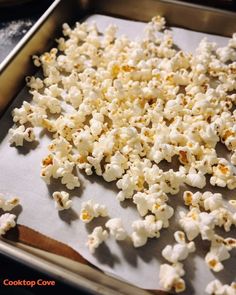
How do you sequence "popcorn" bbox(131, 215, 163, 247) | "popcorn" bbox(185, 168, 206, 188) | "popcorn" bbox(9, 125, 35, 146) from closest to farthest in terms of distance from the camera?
"popcorn" bbox(131, 215, 163, 247), "popcorn" bbox(185, 168, 206, 188), "popcorn" bbox(9, 125, 35, 146)

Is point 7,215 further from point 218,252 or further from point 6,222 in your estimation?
point 218,252

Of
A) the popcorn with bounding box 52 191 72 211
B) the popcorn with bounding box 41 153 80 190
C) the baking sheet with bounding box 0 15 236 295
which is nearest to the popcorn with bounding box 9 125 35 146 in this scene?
the baking sheet with bounding box 0 15 236 295

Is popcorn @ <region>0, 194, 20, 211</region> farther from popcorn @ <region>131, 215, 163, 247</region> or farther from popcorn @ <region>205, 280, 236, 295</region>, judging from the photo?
popcorn @ <region>205, 280, 236, 295</region>

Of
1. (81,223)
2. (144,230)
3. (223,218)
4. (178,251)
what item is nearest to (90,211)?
(81,223)

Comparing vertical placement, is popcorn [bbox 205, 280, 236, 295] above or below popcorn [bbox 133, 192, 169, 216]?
below

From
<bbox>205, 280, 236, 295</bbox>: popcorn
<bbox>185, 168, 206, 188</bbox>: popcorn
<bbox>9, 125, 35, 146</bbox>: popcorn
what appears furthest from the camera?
<bbox>9, 125, 35, 146</bbox>: popcorn

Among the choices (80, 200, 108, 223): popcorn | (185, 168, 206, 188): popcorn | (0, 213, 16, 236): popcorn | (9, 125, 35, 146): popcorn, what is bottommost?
(0, 213, 16, 236): popcorn

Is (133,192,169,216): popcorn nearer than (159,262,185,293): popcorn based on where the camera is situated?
No

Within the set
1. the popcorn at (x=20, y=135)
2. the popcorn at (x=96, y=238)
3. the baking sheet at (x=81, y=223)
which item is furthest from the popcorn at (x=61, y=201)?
the popcorn at (x=20, y=135)
